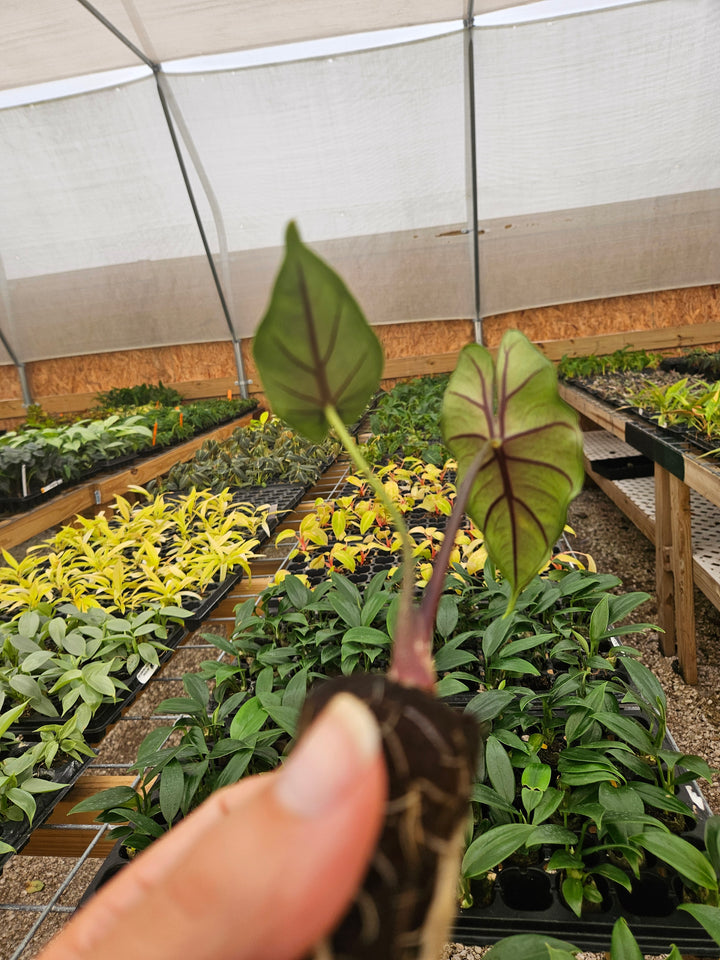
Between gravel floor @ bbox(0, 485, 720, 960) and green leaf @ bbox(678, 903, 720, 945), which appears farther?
gravel floor @ bbox(0, 485, 720, 960)

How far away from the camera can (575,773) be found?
88 centimetres

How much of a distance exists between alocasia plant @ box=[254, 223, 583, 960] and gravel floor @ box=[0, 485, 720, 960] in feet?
2.84

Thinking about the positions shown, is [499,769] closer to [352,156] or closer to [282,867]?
[282,867]

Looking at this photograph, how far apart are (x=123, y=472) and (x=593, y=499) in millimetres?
2939

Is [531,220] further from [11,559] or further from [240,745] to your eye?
[240,745]

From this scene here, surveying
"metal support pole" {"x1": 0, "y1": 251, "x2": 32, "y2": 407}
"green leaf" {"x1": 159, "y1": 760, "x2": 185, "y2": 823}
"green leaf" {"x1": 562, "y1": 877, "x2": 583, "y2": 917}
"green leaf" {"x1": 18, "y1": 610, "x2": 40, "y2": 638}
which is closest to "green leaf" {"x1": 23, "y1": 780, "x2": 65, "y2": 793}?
"green leaf" {"x1": 159, "y1": 760, "x2": 185, "y2": 823}

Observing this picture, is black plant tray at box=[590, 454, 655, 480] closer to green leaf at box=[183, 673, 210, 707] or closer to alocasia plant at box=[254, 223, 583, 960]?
green leaf at box=[183, 673, 210, 707]

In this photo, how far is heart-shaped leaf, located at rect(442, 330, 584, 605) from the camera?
1.30 feet

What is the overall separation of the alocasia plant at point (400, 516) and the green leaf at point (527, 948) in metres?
0.45

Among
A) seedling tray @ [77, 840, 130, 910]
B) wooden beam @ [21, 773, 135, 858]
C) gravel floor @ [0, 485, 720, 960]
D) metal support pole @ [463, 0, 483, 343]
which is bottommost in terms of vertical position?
gravel floor @ [0, 485, 720, 960]

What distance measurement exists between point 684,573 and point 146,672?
167 centimetres

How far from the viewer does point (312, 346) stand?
303mm

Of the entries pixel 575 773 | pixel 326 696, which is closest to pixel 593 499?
pixel 575 773

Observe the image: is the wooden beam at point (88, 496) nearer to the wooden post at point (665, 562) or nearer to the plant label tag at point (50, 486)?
the plant label tag at point (50, 486)
